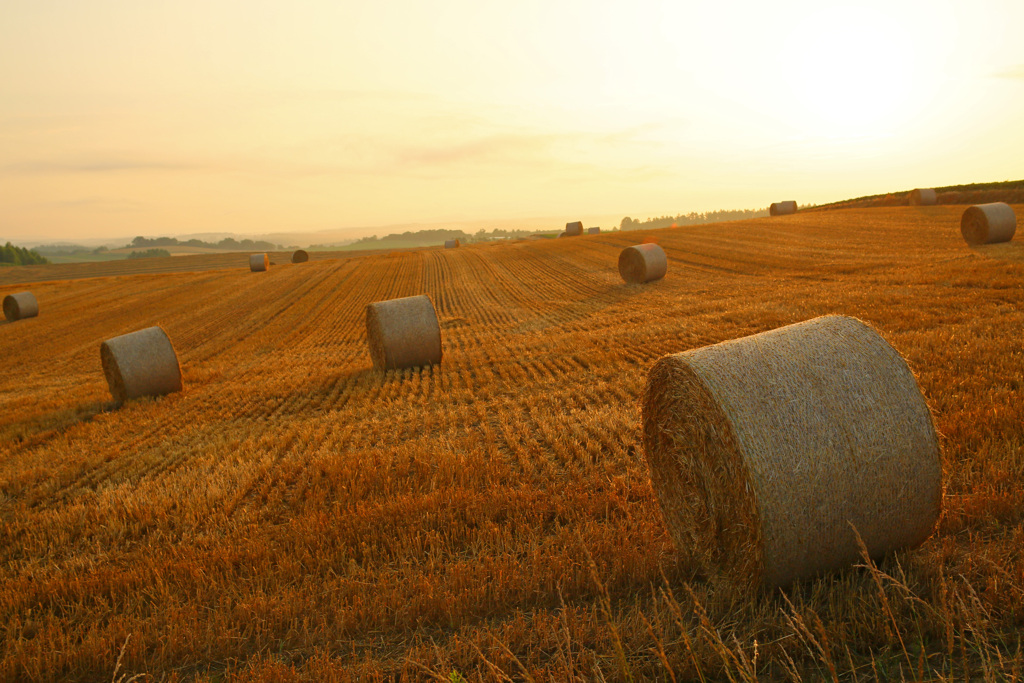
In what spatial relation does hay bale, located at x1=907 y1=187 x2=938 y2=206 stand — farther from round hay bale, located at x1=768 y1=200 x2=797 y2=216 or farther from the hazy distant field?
the hazy distant field

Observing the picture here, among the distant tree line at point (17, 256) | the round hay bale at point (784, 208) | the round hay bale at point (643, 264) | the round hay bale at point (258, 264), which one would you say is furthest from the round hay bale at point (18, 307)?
the distant tree line at point (17, 256)

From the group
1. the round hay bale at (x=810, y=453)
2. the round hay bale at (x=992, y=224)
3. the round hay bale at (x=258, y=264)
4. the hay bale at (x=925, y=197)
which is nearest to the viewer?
the round hay bale at (x=810, y=453)

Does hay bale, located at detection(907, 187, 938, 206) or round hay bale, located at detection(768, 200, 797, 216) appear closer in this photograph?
hay bale, located at detection(907, 187, 938, 206)

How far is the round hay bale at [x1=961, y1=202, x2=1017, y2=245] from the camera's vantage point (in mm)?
20609

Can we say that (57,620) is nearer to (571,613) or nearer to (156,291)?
(571,613)

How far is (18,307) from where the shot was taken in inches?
1121

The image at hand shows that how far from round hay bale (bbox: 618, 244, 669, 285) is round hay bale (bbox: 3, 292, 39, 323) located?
2886cm

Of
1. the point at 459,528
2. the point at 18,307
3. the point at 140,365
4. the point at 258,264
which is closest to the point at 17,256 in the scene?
the point at 258,264

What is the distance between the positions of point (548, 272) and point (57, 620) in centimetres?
2666

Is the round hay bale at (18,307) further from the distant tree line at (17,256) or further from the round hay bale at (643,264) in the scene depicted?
the distant tree line at (17,256)

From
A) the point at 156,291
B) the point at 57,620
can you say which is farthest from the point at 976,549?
the point at 156,291

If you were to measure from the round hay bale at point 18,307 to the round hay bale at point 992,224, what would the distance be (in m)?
41.3

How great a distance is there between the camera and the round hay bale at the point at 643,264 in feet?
74.5

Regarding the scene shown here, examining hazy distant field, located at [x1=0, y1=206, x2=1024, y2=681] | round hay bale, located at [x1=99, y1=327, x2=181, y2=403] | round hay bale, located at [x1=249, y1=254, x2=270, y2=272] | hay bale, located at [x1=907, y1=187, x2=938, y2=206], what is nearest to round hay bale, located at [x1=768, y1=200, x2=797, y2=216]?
hay bale, located at [x1=907, y1=187, x2=938, y2=206]
